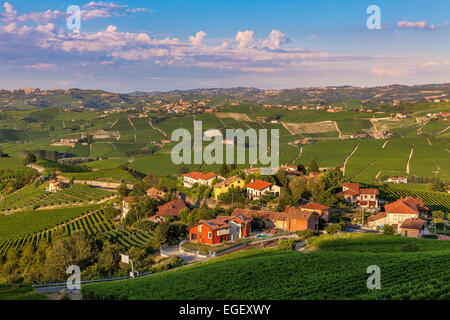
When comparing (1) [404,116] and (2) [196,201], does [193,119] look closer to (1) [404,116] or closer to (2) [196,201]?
(1) [404,116]

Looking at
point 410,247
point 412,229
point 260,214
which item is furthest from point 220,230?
point 412,229

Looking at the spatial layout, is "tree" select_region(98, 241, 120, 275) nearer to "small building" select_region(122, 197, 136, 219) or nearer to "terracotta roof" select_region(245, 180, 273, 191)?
"small building" select_region(122, 197, 136, 219)

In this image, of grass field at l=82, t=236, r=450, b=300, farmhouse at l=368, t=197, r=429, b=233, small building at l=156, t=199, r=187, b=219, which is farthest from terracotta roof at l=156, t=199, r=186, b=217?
grass field at l=82, t=236, r=450, b=300

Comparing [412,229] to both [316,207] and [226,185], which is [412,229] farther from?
[226,185]

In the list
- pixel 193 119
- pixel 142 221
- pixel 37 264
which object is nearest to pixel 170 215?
pixel 142 221
